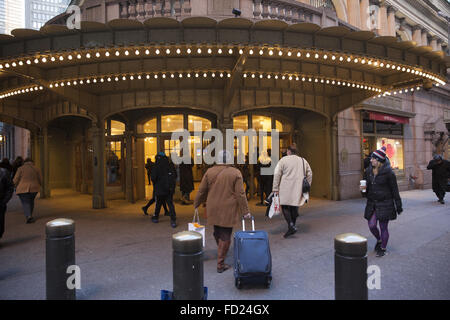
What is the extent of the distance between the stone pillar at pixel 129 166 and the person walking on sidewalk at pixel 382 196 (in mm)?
8525

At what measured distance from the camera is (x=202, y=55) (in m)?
7.64

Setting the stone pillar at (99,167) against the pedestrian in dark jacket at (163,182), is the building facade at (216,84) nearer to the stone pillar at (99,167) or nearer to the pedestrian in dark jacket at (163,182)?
the stone pillar at (99,167)

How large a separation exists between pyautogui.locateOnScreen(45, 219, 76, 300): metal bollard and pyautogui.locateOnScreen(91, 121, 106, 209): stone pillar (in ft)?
23.2

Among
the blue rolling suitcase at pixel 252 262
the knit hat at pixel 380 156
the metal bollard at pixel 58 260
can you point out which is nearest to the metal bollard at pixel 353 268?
the blue rolling suitcase at pixel 252 262

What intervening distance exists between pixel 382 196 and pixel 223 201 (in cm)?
254

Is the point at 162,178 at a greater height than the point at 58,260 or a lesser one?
greater

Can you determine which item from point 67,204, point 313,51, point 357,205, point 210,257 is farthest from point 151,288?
point 67,204

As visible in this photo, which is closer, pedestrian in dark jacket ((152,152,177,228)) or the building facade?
the building facade

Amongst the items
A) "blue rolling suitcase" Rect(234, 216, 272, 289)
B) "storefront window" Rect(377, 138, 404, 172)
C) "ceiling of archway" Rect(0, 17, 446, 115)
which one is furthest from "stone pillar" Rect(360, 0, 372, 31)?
"blue rolling suitcase" Rect(234, 216, 272, 289)

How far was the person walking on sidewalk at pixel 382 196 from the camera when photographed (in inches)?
182

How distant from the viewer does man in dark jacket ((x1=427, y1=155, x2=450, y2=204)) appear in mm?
9711

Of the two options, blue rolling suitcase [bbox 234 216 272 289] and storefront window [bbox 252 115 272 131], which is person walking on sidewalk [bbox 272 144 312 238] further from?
storefront window [bbox 252 115 272 131]

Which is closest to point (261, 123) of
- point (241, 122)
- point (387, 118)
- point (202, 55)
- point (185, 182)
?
point (241, 122)

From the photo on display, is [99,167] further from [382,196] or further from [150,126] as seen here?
[382,196]
